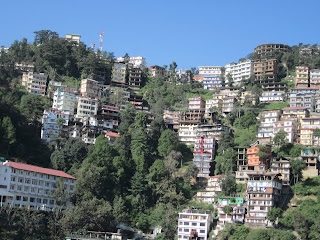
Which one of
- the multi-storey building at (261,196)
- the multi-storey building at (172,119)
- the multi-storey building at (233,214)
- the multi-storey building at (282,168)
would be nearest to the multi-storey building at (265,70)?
the multi-storey building at (172,119)

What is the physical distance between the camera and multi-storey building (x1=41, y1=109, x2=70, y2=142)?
324 feet

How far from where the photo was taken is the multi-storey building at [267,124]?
99.6 metres

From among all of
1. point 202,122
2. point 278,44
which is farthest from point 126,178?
point 278,44

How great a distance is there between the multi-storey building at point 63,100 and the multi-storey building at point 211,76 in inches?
1642

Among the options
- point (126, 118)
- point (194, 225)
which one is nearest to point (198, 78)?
point (126, 118)

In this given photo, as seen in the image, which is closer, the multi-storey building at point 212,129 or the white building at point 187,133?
the multi-storey building at point 212,129

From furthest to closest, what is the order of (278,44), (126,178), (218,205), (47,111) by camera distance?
1. (278,44)
2. (47,111)
3. (126,178)
4. (218,205)

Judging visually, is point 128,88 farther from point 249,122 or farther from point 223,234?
point 223,234

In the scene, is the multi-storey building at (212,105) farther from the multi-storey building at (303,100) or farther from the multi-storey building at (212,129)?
the multi-storey building at (303,100)

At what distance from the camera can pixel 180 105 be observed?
4838 inches

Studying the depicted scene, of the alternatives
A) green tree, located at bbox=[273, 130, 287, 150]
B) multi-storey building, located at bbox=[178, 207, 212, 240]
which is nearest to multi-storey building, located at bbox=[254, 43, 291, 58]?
green tree, located at bbox=[273, 130, 287, 150]

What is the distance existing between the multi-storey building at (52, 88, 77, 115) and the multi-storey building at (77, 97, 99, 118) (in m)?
1.54

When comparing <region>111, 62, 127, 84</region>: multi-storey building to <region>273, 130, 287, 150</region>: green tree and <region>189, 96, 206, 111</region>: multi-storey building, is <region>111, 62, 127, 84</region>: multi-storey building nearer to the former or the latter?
<region>189, 96, 206, 111</region>: multi-storey building

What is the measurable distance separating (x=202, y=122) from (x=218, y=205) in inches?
1245
